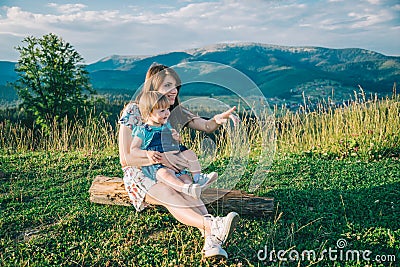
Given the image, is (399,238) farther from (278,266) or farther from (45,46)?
(45,46)

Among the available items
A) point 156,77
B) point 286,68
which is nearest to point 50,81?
point 156,77

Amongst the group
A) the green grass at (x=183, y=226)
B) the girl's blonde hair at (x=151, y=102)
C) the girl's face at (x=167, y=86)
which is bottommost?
the green grass at (x=183, y=226)

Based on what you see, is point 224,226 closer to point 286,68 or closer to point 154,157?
point 154,157

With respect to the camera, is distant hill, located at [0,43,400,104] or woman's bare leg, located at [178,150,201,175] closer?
woman's bare leg, located at [178,150,201,175]

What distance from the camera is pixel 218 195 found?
4062mm

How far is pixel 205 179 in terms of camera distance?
3.69 meters

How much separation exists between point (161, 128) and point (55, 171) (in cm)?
298

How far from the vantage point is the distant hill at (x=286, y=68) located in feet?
271

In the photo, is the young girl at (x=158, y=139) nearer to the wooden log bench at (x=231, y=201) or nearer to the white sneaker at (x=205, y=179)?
the white sneaker at (x=205, y=179)

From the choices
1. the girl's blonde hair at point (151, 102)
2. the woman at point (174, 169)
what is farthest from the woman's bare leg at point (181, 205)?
the girl's blonde hair at point (151, 102)

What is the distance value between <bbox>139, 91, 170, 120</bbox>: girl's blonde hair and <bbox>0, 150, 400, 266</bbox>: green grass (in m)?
1.16

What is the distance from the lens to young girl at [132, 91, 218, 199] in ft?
12.1

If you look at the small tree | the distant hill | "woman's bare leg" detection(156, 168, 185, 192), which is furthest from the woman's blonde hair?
the distant hill

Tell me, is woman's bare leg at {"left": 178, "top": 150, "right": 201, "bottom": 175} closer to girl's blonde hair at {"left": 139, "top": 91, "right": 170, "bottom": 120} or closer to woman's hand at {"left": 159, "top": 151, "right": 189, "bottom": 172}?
woman's hand at {"left": 159, "top": 151, "right": 189, "bottom": 172}
